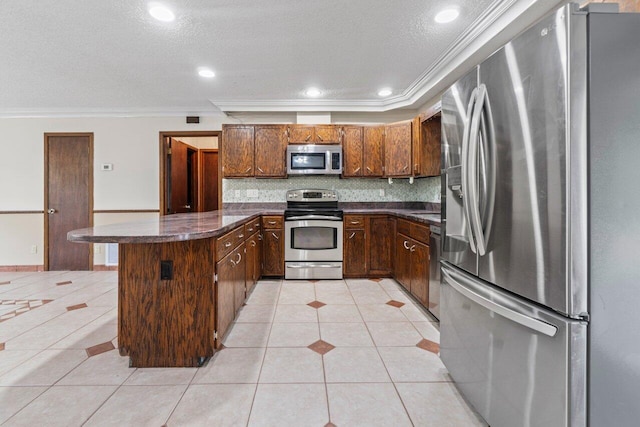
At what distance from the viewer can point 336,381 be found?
1690 millimetres

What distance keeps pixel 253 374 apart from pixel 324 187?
291cm

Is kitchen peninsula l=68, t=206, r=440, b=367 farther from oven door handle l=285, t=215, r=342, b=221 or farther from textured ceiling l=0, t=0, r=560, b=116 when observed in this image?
oven door handle l=285, t=215, r=342, b=221

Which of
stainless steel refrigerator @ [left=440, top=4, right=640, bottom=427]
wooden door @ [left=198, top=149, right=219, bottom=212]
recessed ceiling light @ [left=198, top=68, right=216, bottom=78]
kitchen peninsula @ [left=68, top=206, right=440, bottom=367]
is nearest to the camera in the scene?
stainless steel refrigerator @ [left=440, top=4, right=640, bottom=427]

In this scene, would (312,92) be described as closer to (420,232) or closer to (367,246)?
(367,246)

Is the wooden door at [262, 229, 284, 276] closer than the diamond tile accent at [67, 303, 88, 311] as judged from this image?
No

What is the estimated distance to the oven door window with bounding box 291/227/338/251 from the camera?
369 centimetres

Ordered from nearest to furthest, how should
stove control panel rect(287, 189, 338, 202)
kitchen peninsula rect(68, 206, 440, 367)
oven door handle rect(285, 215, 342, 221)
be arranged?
kitchen peninsula rect(68, 206, 440, 367)
oven door handle rect(285, 215, 342, 221)
stove control panel rect(287, 189, 338, 202)

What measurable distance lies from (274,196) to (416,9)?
2.89 m

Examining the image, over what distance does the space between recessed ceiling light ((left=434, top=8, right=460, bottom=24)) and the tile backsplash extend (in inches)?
90.4

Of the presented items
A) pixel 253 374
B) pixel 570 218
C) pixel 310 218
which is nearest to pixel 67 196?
pixel 310 218

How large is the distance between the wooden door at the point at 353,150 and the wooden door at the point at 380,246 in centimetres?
75

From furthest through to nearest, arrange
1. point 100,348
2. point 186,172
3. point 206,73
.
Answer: point 186,172 < point 206,73 < point 100,348

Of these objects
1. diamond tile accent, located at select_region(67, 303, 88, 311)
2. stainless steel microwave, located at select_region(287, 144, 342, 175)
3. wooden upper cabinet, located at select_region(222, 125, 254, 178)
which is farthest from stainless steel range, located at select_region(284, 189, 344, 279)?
diamond tile accent, located at select_region(67, 303, 88, 311)

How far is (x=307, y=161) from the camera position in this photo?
3.93m
